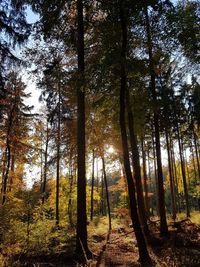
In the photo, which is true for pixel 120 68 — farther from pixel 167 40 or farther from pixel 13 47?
pixel 13 47

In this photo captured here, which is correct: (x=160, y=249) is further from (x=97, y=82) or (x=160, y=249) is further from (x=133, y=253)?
(x=97, y=82)

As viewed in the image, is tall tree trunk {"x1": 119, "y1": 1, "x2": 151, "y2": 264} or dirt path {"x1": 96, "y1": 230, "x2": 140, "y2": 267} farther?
dirt path {"x1": 96, "y1": 230, "x2": 140, "y2": 267}

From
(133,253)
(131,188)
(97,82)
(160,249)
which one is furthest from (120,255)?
(97,82)

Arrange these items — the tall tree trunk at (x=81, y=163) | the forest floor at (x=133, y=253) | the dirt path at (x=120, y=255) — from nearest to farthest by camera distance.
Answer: the forest floor at (x=133, y=253)
the dirt path at (x=120, y=255)
the tall tree trunk at (x=81, y=163)

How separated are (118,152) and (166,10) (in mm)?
12034

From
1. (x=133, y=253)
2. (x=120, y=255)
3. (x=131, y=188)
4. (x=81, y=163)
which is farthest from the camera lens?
(x=133, y=253)

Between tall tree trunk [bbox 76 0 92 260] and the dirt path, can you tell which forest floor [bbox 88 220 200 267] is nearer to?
the dirt path

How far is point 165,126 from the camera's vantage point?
70.7ft

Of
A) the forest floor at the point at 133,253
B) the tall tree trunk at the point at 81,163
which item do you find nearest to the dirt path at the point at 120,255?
the forest floor at the point at 133,253

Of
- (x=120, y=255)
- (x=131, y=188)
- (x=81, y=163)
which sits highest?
(x=81, y=163)

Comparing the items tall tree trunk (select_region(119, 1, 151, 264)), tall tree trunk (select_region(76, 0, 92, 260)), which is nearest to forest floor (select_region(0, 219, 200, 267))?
tall tree trunk (select_region(119, 1, 151, 264))

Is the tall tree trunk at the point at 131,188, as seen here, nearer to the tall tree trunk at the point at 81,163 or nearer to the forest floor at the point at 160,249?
the forest floor at the point at 160,249

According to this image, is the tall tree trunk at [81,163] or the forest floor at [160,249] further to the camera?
the tall tree trunk at [81,163]

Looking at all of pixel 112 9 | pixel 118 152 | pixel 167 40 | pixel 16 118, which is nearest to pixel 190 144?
pixel 118 152
